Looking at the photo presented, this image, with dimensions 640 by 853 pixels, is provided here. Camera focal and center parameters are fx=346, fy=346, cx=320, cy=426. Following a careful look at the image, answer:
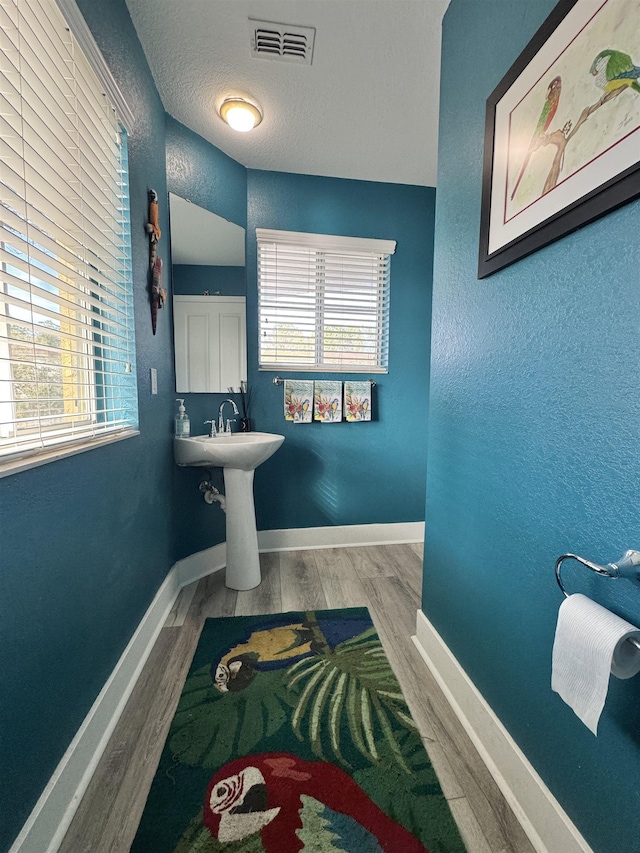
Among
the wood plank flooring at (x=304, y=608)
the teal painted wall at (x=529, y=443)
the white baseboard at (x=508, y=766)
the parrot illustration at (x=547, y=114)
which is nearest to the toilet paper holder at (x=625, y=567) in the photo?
the teal painted wall at (x=529, y=443)

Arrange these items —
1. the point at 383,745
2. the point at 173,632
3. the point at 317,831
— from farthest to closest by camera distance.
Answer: the point at 173,632
the point at 383,745
the point at 317,831

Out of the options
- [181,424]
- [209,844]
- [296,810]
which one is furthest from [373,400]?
[209,844]

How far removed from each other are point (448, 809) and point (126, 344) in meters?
1.82

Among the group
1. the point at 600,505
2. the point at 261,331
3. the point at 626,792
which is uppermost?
the point at 261,331

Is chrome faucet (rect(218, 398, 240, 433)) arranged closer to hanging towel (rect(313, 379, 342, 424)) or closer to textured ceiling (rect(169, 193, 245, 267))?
hanging towel (rect(313, 379, 342, 424))

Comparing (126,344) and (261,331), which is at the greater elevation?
(261,331)

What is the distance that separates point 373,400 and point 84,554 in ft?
6.36

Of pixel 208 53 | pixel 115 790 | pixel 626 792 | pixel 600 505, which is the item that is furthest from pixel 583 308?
pixel 208 53

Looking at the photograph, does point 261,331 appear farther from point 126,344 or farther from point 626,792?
point 626,792

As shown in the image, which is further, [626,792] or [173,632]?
[173,632]

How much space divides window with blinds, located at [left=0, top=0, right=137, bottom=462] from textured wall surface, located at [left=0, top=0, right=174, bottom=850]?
0.41 feet

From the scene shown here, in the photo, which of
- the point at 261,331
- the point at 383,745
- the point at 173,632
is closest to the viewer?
the point at 383,745

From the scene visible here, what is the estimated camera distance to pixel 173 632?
63.5 inches

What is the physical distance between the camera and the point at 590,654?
624mm
